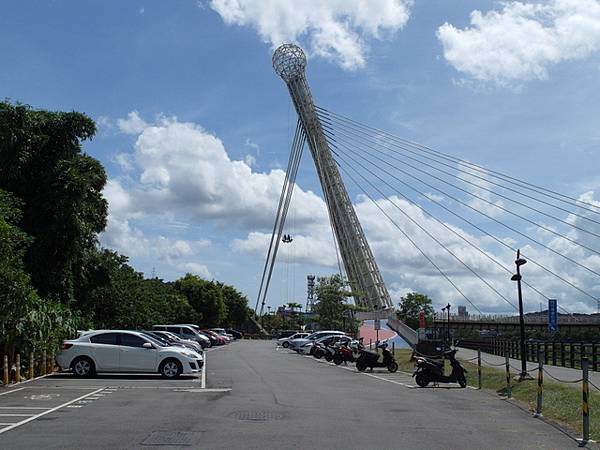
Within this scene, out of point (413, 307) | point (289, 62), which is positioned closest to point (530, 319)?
point (413, 307)

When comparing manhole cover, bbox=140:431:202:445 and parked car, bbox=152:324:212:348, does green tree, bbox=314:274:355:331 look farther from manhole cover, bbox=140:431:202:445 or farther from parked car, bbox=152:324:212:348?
manhole cover, bbox=140:431:202:445

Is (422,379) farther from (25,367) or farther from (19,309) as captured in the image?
(25,367)

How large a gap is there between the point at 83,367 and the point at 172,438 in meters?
11.9

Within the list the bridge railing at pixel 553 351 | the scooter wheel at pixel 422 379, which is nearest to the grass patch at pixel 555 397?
the bridge railing at pixel 553 351

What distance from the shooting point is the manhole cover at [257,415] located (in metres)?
13.1

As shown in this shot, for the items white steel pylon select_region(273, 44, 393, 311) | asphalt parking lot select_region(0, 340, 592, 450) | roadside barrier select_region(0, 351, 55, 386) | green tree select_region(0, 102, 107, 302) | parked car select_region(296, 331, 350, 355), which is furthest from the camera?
white steel pylon select_region(273, 44, 393, 311)

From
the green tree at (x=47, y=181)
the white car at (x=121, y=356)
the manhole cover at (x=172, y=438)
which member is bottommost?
the manhole cover at (x=172, y=438)

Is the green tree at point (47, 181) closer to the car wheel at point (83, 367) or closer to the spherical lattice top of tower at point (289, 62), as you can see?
the car wheel at point (83, 367)

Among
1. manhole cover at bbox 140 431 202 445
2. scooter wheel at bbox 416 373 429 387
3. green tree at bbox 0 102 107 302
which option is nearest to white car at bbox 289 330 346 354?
green tree at bbox 0 102 107 302

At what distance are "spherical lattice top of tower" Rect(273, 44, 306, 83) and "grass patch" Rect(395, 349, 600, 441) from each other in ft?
199

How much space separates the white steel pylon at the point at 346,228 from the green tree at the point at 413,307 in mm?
17447

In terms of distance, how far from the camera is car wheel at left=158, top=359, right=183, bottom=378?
72.2 feet

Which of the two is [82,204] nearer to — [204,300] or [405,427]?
[405,427]

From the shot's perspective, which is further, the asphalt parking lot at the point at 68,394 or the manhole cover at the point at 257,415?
the manhole cover at the point at 257,415
